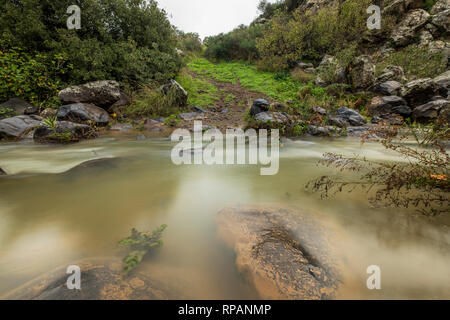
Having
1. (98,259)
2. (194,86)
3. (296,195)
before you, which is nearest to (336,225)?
(296,195)

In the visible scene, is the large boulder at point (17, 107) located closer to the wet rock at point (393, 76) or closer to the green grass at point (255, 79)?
the green grass at point (255, 79)

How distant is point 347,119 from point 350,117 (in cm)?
14

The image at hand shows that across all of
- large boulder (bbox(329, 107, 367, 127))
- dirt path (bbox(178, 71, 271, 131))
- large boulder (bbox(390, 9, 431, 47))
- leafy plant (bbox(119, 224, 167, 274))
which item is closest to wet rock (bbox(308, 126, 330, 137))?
large boulder (bbox(329, 107, 367, 127))

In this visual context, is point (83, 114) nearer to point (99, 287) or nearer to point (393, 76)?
point (99, 287)

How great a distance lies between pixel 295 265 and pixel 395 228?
931 mm

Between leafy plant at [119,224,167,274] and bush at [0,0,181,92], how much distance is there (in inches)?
301

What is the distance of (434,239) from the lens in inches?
51.4

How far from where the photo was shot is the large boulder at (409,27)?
1202 cm

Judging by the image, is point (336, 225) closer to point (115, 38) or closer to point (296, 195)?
point (296, 195)

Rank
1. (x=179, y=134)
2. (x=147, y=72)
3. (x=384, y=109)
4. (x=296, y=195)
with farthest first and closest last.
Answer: (x=147, y=72) → (x=384, y=109) → (x=179, y=134) → (x=296, y=195)

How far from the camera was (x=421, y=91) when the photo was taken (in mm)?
6832

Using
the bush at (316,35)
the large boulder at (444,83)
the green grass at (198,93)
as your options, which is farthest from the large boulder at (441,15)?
the green grass at (198,93)

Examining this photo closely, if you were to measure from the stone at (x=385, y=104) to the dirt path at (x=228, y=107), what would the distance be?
431 centimetres

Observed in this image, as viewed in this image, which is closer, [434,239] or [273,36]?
[434,239]
